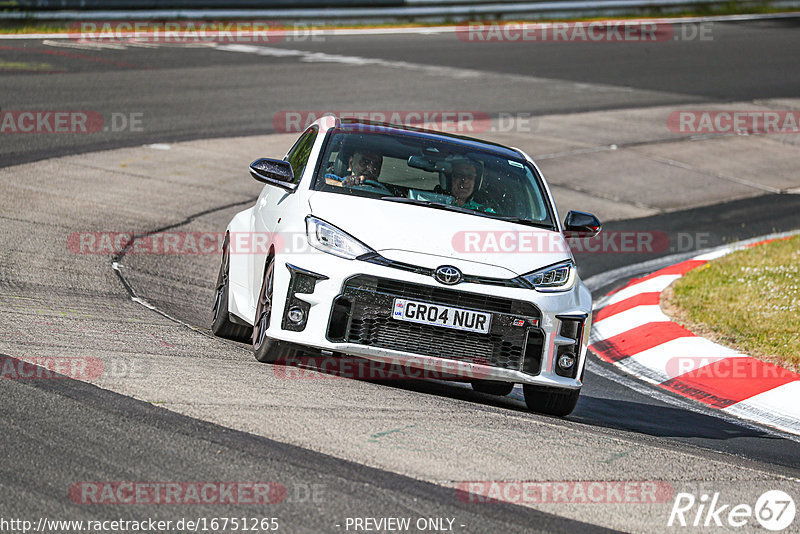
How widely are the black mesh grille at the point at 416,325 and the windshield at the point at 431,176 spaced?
90 cm

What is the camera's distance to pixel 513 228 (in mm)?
6953

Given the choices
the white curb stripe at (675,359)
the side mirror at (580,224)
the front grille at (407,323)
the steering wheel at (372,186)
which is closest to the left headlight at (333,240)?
the front grille at (407,323)

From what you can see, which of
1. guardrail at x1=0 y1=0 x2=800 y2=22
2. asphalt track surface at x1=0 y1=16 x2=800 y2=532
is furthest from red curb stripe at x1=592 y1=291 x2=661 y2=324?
guardrail at x1=0 y1=0 x2=800 y2=22

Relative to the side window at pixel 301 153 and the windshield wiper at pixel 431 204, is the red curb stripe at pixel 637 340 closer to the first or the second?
the windshield wiper at pixel 431 204

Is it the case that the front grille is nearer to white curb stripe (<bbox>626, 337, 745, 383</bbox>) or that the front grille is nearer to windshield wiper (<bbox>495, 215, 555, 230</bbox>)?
windshield wiper (<bbox>495, 215, 555, 230</bbox>)

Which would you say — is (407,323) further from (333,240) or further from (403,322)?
(333,240)

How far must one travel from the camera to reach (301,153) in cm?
778

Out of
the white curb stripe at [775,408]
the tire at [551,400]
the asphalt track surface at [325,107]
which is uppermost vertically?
the asphalt track surface at [325,107]

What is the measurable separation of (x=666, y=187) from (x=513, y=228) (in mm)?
9597

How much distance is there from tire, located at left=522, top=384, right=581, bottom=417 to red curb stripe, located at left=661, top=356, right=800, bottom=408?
156 centimetres

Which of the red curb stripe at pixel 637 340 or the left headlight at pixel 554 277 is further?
the red curb stripe at pixel 637 340

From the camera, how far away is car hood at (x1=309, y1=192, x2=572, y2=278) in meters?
6.30

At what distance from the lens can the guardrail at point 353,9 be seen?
25047 millimetres

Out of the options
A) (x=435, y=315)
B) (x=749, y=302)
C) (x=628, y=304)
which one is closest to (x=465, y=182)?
(x=435, y=315)
